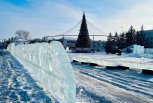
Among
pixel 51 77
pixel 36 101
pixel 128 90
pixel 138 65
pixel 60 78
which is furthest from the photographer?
pixel 138 65

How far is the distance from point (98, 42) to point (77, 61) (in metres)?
111

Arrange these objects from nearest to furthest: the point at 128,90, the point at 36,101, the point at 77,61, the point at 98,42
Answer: the point at 36,101 → the point at 128,90 → the point at 77,61 → the point at 98,42

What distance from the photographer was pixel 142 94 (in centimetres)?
841

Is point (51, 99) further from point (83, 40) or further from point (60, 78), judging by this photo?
point (83, 40)

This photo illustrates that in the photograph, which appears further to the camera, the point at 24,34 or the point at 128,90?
the point at 24,34

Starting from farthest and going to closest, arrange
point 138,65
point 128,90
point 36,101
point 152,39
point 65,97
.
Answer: point 152,39, point 138,65, point 128,90, point 36,101, point 65,97

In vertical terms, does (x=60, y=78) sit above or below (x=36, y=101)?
above

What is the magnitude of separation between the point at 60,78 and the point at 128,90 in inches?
141

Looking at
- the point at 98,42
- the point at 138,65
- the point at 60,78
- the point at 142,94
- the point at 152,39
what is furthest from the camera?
the point at 98,42

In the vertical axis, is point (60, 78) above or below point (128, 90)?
above

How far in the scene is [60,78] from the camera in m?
6.32

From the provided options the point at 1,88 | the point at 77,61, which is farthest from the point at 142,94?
the point at 77,61

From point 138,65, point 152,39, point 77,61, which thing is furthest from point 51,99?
point 152,39

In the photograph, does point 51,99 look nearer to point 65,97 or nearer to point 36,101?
point 36,101
